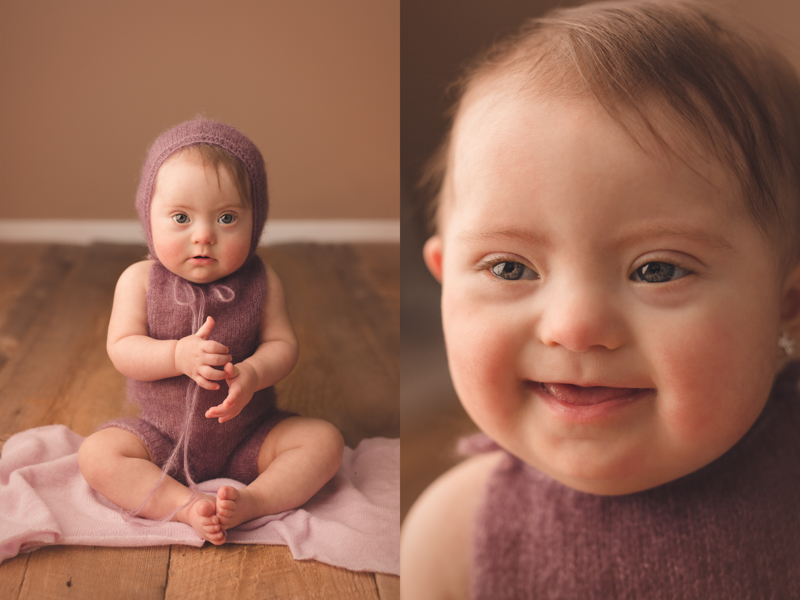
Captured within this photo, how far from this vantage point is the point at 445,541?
2.12 ft

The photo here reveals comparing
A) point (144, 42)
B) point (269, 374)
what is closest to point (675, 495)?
point (269, 374)

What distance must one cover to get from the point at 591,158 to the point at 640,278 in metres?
0.09

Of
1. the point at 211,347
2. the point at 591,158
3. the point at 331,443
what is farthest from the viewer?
the point at 331,443

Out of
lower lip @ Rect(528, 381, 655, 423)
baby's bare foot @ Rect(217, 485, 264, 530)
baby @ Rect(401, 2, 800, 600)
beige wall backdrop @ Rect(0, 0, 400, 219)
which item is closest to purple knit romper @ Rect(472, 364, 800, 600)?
baby @ Rect(401, 2, 800, 600)

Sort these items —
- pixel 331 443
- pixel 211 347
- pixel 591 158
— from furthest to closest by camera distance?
pixel 331 443 < pixel 211 347 < pixel 591 158

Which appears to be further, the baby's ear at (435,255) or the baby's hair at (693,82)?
the baby's ear at (435,255)

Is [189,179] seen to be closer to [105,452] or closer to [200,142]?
[200,142]

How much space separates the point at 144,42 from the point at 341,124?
0.27 m

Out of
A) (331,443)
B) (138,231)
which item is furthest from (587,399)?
(138,231)

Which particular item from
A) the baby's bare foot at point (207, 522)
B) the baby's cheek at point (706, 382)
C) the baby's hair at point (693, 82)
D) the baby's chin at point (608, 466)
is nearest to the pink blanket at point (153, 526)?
the baby's bare foot at point (207, 522)

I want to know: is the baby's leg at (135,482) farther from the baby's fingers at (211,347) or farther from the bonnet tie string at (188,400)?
the baby's fingers at (211,347)

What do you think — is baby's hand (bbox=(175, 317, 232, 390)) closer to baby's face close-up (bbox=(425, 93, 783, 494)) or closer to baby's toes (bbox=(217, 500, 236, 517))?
baby's toes (bbox=(217, 500, 236, 517))

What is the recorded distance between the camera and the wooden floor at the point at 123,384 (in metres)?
0.63

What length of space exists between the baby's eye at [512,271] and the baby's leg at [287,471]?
0.35 meters
